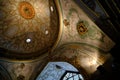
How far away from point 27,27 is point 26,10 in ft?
2.44

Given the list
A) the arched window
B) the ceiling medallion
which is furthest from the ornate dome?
the arched window

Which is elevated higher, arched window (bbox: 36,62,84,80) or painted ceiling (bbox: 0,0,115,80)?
painted ceiling (bbox: 0,0,115,80)

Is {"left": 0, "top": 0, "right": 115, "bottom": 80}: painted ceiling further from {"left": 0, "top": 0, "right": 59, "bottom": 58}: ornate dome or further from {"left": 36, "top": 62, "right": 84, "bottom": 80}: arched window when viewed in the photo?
{"left": 36, "top": 62, "right": 84, "bottom": 80}: arched window

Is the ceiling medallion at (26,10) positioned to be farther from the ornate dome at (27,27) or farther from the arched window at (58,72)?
the arched window at (58,72)

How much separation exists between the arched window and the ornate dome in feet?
3.33

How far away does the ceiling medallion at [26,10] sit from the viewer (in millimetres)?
10404

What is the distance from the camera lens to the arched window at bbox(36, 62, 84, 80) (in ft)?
38.2

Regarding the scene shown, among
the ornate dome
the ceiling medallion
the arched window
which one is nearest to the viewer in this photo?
the ornate dome

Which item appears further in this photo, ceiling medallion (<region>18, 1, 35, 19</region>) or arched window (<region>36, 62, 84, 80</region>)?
arched window (<region>36, 62, 84, 80</region>)

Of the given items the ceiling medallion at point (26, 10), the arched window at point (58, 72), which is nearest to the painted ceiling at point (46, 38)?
the ceiling medallion at point (26, 10)

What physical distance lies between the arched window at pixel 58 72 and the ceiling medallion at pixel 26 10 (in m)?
2.43

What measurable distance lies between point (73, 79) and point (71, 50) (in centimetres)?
291

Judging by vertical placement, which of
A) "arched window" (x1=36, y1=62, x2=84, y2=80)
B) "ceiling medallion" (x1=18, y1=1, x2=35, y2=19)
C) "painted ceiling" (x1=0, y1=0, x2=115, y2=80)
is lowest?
"arched window" (x1=36, y1=62, x2=84, y2=80)

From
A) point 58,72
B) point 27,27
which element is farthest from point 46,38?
point 58,72
